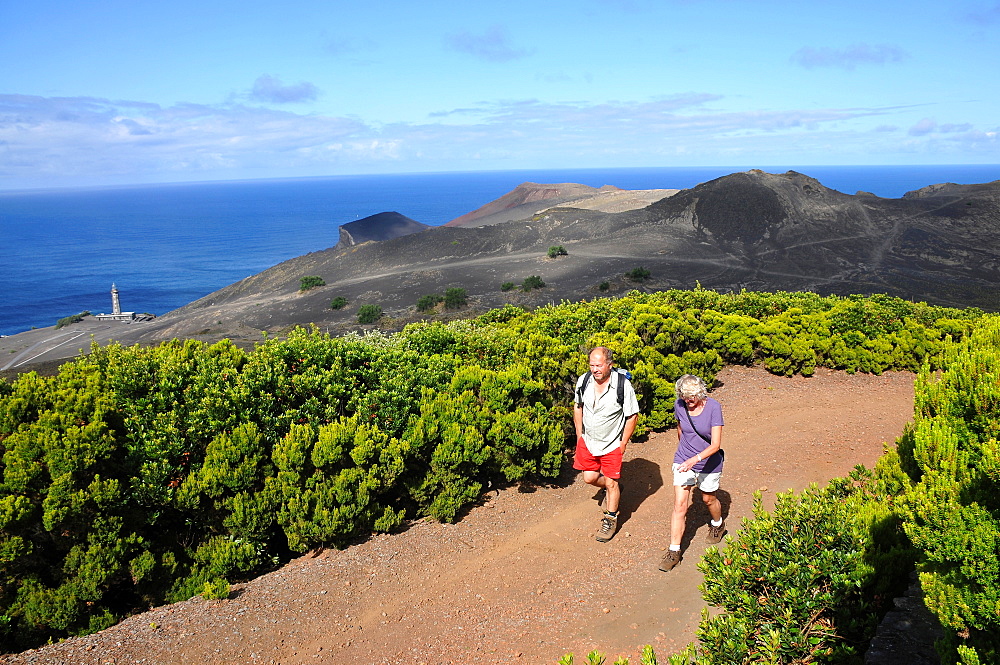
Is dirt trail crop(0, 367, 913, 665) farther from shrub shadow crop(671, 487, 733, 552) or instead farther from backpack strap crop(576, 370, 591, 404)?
backpack strap crop(576, 370, 591, 404)

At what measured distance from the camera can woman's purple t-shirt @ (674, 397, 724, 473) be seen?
16.7 feet

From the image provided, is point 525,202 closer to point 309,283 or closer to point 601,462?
point 309,283

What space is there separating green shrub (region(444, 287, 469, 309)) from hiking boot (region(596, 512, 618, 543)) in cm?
2782

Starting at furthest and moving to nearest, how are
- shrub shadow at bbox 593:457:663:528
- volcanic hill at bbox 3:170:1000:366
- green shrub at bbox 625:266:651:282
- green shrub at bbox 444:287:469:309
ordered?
green shrub at bbox 625:266:651:282 → volcanic hill at bbox 3:170:1000:366 → green shrub at bbox 444:287:469:309 → shrub shadow at bbox 593:457:663:528

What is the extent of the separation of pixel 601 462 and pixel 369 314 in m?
27.6

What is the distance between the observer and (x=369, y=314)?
3219 cm

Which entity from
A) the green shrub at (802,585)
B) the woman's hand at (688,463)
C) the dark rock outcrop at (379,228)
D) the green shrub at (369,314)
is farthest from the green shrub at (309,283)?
the dark rock outcrop at (379,228)

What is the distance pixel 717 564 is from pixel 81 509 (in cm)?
451

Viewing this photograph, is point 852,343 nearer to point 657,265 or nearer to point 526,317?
point 526,317

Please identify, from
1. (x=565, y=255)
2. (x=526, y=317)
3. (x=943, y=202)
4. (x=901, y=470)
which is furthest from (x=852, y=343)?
(x=943, y=202)

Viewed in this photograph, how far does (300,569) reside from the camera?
A: 5.48 metres

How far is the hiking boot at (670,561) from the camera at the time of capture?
5.16 metres

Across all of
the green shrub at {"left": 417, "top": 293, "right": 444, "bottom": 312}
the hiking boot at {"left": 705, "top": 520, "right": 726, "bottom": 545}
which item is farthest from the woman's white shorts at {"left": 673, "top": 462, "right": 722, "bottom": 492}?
the green shrub at {"left": 417, "top": 293, "right": 444, "bottom": 312}

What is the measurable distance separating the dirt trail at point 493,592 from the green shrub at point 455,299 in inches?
1039
